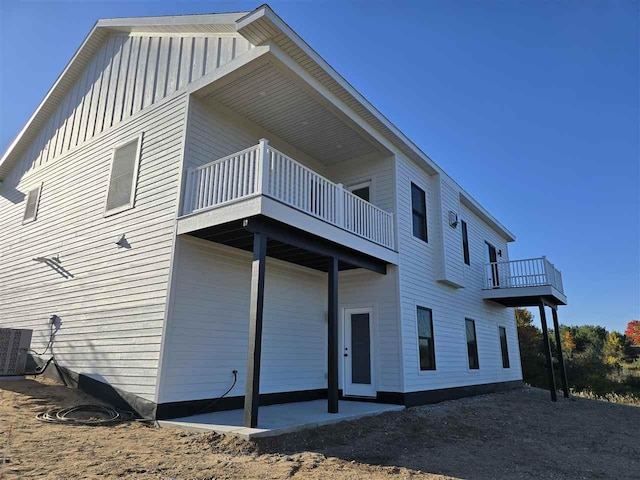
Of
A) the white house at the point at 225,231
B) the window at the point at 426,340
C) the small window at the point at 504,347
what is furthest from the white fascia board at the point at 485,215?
the window at the point at 426,340

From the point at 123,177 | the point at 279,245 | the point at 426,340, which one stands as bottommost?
the point at 426,340

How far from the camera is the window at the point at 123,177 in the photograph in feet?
28.3

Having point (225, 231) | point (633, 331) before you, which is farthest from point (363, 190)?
point (633, 331)

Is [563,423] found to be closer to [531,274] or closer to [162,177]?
[531,274]

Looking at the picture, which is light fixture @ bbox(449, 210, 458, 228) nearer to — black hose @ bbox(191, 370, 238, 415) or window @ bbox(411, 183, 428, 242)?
window @ bbox(411, 183, 428, 242)

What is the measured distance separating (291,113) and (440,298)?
22.0 feet

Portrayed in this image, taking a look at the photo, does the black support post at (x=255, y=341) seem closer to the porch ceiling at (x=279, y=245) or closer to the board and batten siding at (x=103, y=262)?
the porch ceiling at (x=279, y=245)

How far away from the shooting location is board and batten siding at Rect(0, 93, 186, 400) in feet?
24.0

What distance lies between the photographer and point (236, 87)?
322 inches

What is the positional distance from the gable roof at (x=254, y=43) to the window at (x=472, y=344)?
4237mm

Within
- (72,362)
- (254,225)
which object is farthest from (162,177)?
(72,362)

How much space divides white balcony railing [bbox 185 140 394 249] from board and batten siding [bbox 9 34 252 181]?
7.22ft

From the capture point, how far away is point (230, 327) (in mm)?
7906

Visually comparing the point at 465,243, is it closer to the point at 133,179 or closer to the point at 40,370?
the point at 133,179
